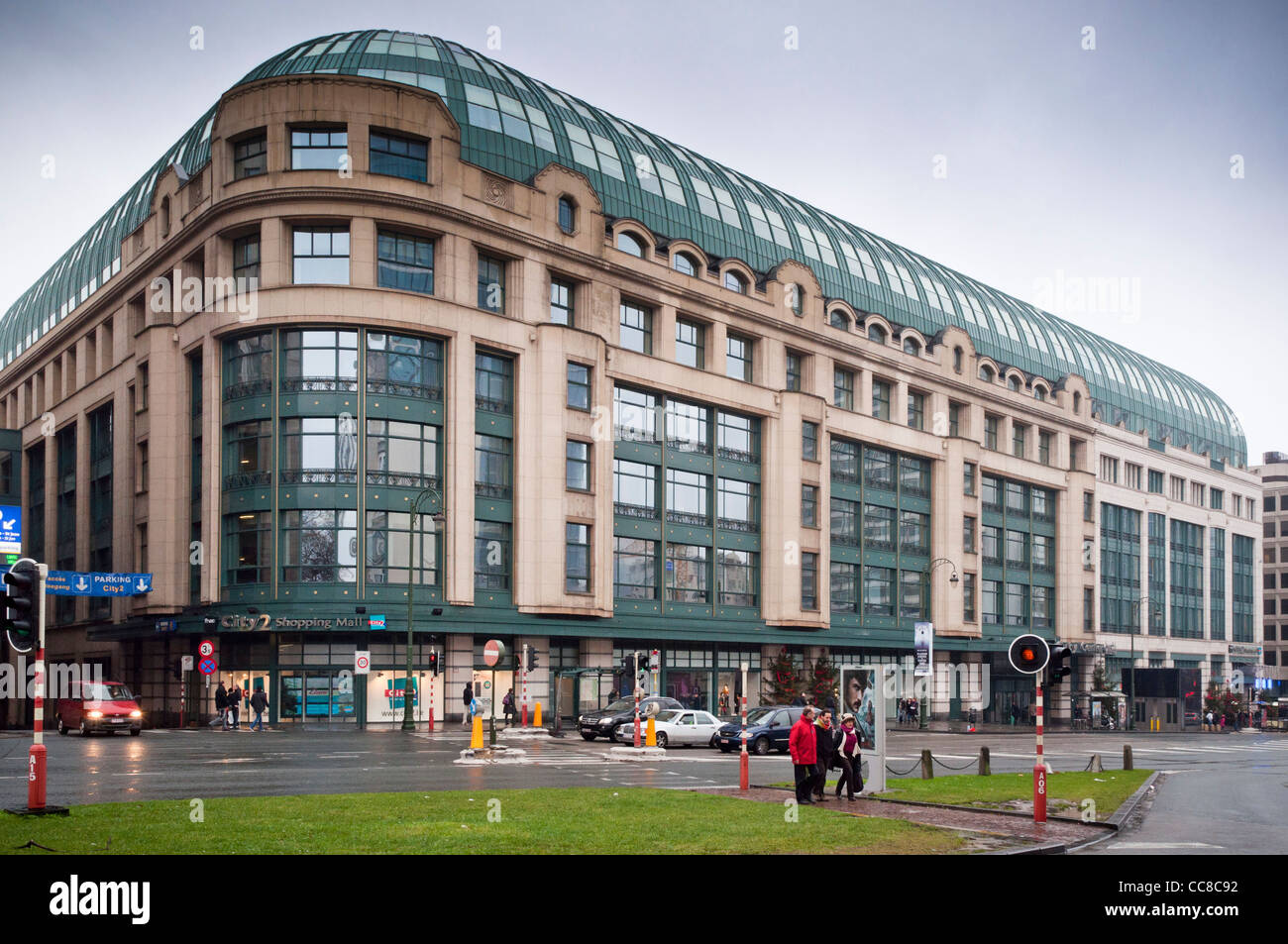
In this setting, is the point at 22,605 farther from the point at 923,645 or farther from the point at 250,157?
the point at 923,645

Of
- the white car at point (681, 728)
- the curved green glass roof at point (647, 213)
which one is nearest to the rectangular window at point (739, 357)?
the curved green glass roof at point (647, 213)

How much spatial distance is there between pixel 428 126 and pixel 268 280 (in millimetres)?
9714

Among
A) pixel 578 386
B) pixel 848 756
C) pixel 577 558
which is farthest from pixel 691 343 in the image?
pixel 848 756

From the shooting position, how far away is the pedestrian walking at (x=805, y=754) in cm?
2183

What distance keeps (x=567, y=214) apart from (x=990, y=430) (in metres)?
42.3

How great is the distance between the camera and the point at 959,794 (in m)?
24.5

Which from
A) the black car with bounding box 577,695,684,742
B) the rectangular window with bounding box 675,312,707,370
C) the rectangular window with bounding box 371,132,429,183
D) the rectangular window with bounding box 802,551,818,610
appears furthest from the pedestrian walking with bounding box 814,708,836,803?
the rectangular window with bounding box 802,551,818,610

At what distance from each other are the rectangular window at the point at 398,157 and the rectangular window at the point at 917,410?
130 ft

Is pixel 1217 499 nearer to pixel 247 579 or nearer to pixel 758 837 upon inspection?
pixel 247 579

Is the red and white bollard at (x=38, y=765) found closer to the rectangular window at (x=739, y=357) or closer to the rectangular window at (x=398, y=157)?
the rectangular window at (x=398, y=157)

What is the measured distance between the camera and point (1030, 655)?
19.8 metres

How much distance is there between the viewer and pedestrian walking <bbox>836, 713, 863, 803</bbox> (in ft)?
74.9

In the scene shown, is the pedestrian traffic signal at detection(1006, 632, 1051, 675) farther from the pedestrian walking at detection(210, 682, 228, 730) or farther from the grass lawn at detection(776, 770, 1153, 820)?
the pedestrian walking at detection(210, 682, 228, 730)
